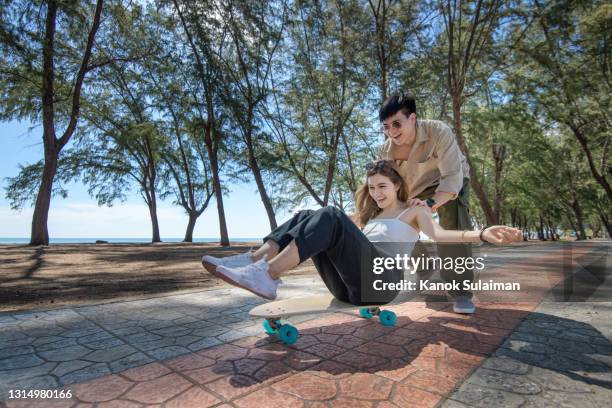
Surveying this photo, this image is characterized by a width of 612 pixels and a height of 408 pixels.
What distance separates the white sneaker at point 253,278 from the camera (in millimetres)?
2010

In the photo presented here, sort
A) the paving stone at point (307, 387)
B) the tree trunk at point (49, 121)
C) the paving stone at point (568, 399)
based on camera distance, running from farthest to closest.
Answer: the tree trunk at point (49, 121) < the paving stone at point (307, 387) < the paving stone at point (568, 399)

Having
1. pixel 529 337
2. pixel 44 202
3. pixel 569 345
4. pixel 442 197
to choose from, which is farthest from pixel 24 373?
pixel 44 202

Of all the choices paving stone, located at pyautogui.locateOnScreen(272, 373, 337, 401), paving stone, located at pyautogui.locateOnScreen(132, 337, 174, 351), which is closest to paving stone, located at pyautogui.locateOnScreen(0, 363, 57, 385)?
paving stone, located at pyautogui.locateOnScreen(132, 337, 174, 351)

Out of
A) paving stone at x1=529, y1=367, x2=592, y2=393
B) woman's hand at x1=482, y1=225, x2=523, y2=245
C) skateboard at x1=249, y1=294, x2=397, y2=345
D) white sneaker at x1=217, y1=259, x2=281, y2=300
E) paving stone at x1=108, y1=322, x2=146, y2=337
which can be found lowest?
paving stone at x1=529, y1=367, x2=592, y2=393

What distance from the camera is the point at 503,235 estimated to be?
2.05 m

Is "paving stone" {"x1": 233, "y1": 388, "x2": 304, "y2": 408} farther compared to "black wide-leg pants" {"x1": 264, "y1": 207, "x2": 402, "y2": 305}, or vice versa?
"black wide-leg pants" {"x1": 264, "y1": 207, "x2": 402, "y2": 305}

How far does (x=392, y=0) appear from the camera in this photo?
1441 centimetres

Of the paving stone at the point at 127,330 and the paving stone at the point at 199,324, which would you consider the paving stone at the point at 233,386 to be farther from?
the paving stone at the point at 127,330

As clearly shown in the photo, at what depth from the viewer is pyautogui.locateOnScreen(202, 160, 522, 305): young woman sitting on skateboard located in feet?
6.92

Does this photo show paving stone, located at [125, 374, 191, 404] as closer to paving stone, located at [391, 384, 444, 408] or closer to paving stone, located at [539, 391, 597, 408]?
paving stone, located at [391, 384, 444, 408]

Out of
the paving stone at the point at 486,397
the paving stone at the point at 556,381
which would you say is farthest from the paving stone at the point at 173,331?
the paving stone at the point at 556,381

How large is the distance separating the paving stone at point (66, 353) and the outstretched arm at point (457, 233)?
249cm

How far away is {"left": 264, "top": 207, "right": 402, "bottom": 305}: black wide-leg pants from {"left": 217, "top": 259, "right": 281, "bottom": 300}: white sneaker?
24 cm

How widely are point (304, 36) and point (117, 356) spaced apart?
17618 millimetres
